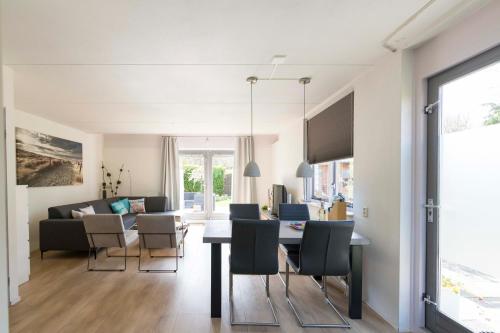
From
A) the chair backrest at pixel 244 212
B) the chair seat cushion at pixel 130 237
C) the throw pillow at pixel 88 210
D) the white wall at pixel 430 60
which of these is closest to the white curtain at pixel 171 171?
the throw pillow at pixel 88 210

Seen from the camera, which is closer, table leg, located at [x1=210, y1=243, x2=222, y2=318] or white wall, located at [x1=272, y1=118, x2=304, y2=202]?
table leg, located at [x1=210, y1=243, x2=222, y2=318]

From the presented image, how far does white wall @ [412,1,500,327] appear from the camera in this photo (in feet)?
5.63

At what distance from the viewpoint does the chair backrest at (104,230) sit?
12.0 feet

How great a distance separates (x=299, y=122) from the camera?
511cm

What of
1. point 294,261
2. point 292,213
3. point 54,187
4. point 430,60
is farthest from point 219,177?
point 430,60

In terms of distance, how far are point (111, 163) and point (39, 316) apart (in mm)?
5227

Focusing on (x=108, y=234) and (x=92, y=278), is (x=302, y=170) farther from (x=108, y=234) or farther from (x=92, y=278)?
(x=92, y=278)

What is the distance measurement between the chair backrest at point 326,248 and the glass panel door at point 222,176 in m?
5.19

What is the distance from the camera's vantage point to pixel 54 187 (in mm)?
5168

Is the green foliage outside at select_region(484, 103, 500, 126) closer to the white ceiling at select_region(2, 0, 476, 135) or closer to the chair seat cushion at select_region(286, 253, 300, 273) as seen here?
the white ceiling at select_region(2, 0, 476, 135)

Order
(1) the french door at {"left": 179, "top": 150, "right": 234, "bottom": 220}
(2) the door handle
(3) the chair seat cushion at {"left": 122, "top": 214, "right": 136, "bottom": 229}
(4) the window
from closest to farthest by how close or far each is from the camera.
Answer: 1. (2) the door handle
2. (4) the window
3. (3) the chair seat cushion at {"left": 122, "top": 214, "right": 136, "bottom": 229}
4. (1) the french door at {"left": 179, "top": 150, "right": 234, "bottom": 220}

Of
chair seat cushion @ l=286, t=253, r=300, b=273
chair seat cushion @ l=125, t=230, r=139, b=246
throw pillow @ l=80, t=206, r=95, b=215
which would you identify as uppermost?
throw pillow @ l=80, t=206, r=95, b=215

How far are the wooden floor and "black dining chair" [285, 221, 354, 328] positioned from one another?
1.46 feet

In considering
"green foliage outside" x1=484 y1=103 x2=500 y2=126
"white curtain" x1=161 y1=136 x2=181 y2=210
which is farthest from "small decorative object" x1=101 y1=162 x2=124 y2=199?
"green foliage outside" x1=484 y1=103 x2=500 y2=126
